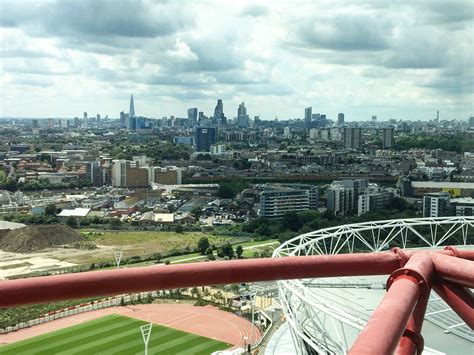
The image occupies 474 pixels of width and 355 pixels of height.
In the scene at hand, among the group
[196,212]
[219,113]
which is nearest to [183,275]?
[196,212]

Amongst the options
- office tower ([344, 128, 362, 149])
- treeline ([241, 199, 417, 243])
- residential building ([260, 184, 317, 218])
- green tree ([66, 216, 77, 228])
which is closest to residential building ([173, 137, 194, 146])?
office tower ([344, 128, 362, 149])

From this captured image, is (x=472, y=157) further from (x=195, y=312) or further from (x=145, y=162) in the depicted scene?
(x=195, y=312)

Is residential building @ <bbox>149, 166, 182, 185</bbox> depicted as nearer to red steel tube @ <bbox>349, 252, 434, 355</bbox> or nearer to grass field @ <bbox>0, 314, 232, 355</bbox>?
grass field @ <bbox>0, 314, 232, 355</bbox>

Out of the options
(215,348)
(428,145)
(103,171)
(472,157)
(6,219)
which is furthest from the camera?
(428,145)

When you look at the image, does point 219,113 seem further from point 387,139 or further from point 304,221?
point 304,221

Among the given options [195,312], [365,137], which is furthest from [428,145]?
[195,312]
